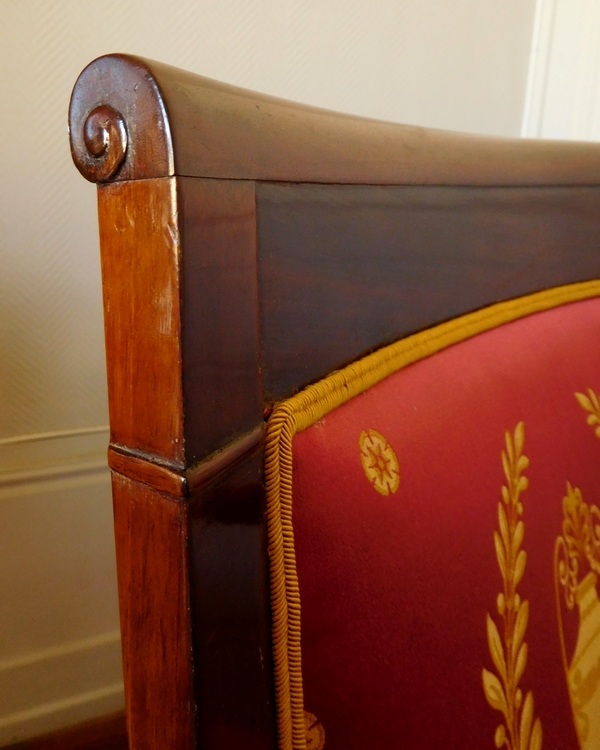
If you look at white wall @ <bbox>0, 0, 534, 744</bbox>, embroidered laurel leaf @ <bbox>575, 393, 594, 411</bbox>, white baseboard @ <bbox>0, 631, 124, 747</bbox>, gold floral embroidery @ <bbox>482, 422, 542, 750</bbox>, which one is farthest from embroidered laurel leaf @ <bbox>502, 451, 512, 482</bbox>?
white baseboard @ <bbox>0, 631, 124, 747</bbox>

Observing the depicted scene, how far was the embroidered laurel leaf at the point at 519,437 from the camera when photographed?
1.18 ft

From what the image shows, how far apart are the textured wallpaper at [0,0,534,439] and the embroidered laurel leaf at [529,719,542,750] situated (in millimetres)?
795

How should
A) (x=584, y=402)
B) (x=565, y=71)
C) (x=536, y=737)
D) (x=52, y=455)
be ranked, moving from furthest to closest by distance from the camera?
(x=565, y=71) → (x=52, y=455) → (x=584, y=402) → (x=536, y=737)

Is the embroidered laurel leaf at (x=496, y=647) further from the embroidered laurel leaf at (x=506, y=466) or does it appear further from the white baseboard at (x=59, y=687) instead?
the white baseboard at (x=59, y=687)

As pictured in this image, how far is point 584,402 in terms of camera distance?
42 cm

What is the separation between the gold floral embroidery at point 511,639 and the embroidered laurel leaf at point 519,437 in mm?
11

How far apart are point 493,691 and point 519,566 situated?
0.22 ft

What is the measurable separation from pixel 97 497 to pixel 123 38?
700 mm

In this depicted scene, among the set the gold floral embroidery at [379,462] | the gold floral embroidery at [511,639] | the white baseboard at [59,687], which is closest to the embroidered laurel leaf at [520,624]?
the gold floral embroidery at [511,639]

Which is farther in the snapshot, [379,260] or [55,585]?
[55,585]

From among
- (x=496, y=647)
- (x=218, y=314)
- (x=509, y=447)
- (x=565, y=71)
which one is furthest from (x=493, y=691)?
(x=565, y=71)

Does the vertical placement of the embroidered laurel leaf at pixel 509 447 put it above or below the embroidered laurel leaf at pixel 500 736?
above

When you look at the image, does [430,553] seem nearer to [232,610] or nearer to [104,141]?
[232,610]

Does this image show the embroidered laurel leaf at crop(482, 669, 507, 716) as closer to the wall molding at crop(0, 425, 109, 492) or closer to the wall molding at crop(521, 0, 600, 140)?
the wall molding at crop(0, 425, 109, 492)
